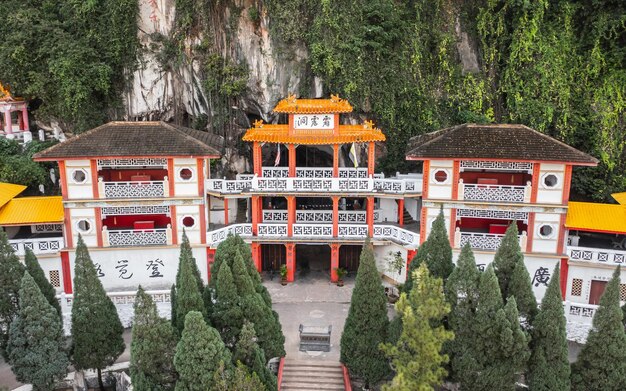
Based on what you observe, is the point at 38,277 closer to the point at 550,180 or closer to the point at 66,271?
the point at 66,271

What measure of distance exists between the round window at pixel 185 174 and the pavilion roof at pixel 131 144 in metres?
1.04

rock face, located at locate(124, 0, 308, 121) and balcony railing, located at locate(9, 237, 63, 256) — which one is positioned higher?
rock face, located at locate(124, 0, 308, 121)

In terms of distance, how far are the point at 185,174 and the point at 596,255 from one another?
17508 mm

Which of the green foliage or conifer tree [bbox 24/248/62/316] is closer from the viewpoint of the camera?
conifer tree [bbox 24/248/62/316]

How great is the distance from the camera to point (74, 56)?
1132 inches

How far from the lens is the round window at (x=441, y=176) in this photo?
24.3 m

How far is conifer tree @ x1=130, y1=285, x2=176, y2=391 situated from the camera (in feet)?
53.4

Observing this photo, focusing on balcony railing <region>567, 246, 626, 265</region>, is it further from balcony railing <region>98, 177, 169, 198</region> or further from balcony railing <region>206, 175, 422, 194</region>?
balcony railing <region>98, 177, 169, 198</region>

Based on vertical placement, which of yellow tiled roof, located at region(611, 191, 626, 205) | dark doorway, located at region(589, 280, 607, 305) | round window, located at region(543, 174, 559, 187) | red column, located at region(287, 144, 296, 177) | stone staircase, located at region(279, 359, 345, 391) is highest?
red column, located at region(287, 144, 296, 177)

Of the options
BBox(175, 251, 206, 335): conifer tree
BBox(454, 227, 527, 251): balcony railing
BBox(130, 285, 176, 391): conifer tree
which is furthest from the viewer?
BBox(454, 227, 527, 251): balcony railing

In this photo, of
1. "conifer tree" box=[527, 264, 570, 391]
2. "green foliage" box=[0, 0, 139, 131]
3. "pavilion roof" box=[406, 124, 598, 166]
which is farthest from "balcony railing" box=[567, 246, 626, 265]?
"green foliage" box=[0, 0, 139, 131]

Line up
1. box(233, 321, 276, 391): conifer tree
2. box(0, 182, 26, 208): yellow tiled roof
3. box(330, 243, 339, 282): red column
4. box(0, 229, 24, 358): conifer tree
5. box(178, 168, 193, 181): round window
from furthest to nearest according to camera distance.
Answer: box(330, 243, 339, 282): red column → box(0, 182, 26, 208): yellow tiled roof → box(178, 168, 193, 181): round window → box(0, 229, 24, 358): conifer tree → box(233, 321, 276, 391): conifer tree

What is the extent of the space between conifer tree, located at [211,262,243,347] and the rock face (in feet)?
45.6

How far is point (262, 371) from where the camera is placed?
16.7m
